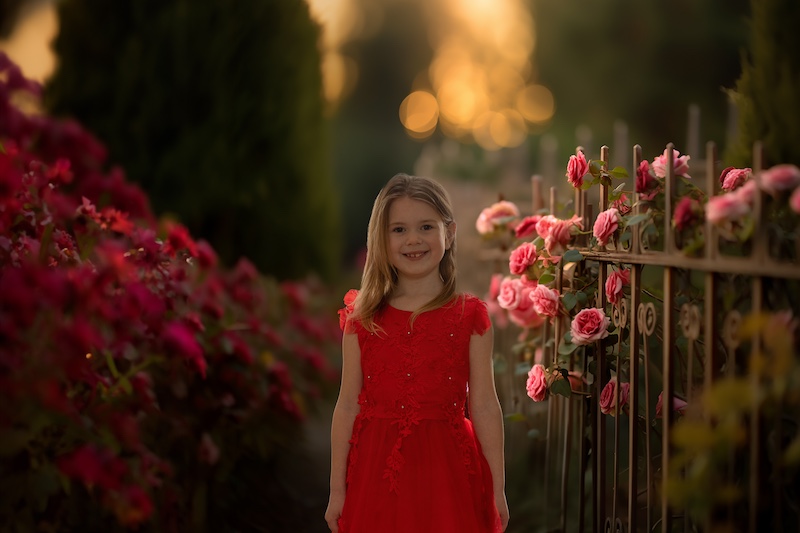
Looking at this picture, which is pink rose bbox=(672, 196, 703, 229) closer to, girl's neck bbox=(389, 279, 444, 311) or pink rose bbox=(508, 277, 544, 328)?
girl's neck bbox=(389, 279, 444, 311)

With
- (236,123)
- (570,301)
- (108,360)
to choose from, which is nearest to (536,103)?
(236,123)

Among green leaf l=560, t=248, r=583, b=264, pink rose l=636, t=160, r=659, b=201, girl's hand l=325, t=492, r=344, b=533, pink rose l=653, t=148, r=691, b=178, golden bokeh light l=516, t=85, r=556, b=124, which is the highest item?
golden bokeh light l=516, t=85, r=556, b=124

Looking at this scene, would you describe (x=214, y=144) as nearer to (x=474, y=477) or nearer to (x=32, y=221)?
(x=32, y=221)

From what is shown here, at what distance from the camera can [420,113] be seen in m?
25.3

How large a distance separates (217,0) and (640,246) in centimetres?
393

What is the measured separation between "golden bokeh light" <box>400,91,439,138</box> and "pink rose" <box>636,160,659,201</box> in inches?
843

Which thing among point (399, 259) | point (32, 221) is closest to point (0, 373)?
point (32, 221)

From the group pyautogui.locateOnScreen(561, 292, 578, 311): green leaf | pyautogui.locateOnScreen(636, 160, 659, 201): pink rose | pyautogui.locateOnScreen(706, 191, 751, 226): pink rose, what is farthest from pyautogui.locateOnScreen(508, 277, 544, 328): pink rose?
pyautogui.locateOnScreen(706, 191, 751, 226): pink rose

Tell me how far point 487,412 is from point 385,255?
0.52m

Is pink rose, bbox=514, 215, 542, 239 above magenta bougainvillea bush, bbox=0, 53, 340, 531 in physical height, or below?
above

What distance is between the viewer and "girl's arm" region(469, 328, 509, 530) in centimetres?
241

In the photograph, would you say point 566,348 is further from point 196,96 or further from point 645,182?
point 196,96

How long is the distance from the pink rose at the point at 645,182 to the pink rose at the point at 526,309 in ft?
2.51

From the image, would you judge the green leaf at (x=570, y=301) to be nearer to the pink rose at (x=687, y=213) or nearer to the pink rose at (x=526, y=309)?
the pink rose at (x=526, y=309)
